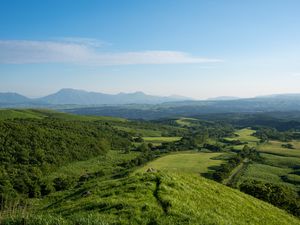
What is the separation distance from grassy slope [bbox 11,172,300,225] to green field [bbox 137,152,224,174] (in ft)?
304

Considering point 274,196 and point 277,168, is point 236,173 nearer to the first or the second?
point 277,168

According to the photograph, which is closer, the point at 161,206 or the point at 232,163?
the point at 161,206

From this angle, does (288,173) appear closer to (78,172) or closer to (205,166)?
(205,166)

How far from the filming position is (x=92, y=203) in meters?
26.3

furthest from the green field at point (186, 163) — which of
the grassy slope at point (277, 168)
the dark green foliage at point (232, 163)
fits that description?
the grassy slope at point (277, 168)

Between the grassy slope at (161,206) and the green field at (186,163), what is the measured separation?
9262 cm

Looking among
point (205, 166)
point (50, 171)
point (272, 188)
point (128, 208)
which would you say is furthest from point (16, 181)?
point (128, 208)

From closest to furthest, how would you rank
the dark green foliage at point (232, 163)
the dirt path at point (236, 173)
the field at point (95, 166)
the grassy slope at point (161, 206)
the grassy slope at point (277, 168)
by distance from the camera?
the grassy slope at point (161, 206) < the dirt path at point (236, 173) < the dark green foliage at point (232, 163) < the grassy slope at point (277, 168) < the field at point (95, 166)

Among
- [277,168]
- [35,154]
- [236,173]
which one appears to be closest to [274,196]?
[236,173]

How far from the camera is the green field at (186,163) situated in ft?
432

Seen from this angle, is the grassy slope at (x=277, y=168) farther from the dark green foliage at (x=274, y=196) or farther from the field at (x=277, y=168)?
the dark green foliage at (x=274, y=196)

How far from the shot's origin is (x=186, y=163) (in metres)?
146

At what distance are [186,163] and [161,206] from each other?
12345cm

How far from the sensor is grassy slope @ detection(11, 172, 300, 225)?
2134cm
